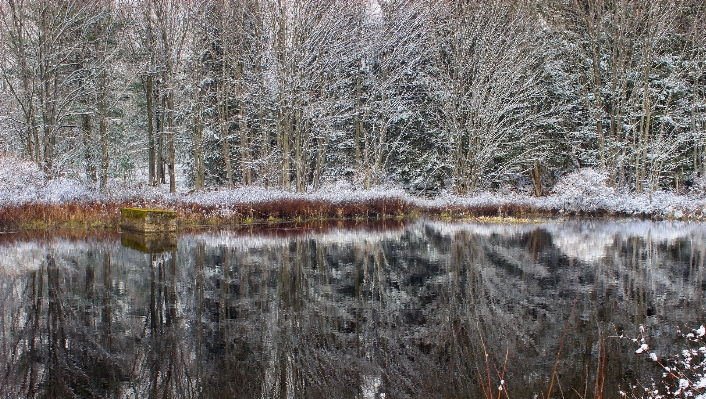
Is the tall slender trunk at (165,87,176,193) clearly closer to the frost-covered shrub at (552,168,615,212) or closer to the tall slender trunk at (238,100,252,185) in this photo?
the tall slender trunk at (238,100,252,185)

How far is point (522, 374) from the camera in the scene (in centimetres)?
476

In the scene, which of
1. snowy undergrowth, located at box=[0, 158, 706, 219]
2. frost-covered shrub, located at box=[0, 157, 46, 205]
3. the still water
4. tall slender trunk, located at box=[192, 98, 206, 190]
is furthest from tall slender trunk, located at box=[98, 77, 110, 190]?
the still water

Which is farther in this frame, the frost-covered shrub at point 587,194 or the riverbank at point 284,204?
the frost-covered shrub at point 587,194

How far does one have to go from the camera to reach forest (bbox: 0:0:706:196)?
87.0 feet

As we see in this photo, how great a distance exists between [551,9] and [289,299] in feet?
94.6

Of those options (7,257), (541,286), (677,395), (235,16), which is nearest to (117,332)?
(677,395)

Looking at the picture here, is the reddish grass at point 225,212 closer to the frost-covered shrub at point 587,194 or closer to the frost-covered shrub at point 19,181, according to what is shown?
the frost-covered shrub at point 19,181

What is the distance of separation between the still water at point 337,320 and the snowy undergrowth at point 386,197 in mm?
6729

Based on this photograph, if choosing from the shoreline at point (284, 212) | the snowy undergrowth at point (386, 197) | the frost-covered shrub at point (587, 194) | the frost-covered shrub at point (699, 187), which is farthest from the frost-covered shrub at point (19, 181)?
the frost-covered shrub at point (699, 187)

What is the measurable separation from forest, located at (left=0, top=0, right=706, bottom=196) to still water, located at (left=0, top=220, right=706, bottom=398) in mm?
15689

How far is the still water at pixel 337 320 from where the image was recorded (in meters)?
4.60

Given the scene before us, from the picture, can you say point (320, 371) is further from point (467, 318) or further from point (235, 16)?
point (235, 16)

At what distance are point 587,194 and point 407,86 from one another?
12.2m

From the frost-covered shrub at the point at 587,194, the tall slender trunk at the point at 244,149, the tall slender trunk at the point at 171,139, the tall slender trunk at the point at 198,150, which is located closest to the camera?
the frost-covered shrub at the point at 587,194
